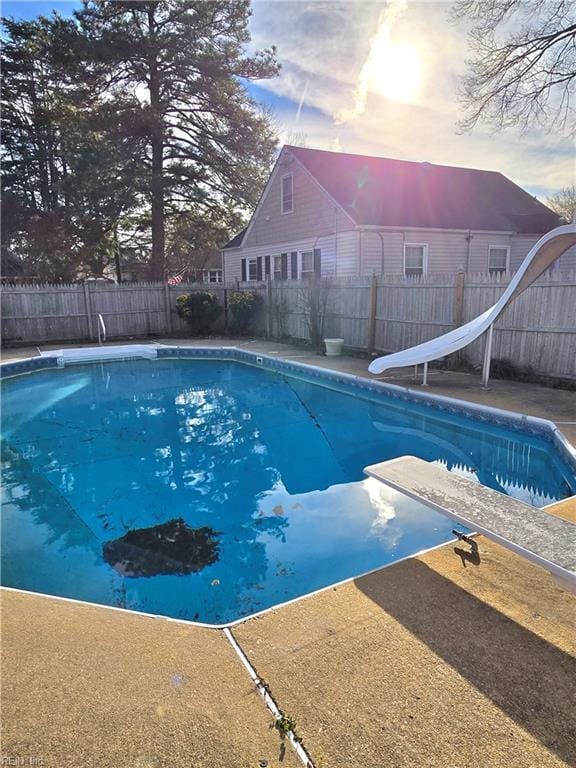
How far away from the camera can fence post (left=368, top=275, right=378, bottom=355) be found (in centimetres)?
1145

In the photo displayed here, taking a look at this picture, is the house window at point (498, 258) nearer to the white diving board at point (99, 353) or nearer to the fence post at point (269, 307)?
the fence post at point (269, 307)

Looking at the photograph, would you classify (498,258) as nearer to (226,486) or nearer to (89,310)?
(89,310)

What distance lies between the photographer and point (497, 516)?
295 cm

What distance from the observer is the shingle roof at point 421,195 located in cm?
1520

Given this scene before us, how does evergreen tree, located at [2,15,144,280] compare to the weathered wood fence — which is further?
evergreen tree, located at [2,15,144,280]

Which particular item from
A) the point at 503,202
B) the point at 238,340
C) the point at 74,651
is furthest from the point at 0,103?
the point at 74,651

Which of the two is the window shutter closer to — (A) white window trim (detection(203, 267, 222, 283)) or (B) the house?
(B) the house

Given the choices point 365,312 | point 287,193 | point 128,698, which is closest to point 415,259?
point 365,312

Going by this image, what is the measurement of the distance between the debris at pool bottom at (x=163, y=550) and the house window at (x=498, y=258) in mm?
15417

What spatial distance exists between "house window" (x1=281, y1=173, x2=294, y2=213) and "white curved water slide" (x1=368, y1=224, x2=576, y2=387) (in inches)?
406

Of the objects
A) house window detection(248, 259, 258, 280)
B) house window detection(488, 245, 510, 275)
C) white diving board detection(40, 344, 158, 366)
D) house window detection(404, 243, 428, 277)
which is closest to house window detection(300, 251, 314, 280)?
house window detection(404, 243, 428, 277)

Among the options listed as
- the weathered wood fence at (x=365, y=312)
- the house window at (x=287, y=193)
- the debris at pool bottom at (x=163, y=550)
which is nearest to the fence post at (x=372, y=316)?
the weathered wood fence at (x=365, y=312)

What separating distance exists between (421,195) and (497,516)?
1611 cm

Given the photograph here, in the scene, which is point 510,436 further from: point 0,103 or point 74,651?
point 0,103
